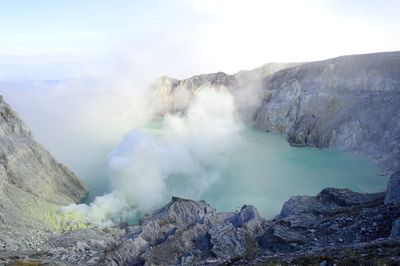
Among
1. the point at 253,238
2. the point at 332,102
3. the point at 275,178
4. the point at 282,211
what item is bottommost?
the point at 275,178

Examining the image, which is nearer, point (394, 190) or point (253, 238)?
point (253, 238)

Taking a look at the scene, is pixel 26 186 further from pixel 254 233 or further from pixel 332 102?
pixel 332 102

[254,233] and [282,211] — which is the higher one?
[254,233]

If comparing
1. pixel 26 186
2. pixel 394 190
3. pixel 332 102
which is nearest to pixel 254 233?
pixel 394 190

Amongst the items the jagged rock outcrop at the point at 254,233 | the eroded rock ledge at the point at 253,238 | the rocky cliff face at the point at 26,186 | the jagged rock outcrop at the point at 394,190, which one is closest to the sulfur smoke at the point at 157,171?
the rocky cliff face at the point at 26,186

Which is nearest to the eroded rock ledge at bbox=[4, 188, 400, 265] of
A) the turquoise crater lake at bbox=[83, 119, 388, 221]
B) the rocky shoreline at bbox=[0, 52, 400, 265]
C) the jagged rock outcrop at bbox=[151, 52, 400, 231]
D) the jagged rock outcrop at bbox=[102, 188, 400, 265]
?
the jagged rock outcrop at bbox=[102, 188, 400, 265]

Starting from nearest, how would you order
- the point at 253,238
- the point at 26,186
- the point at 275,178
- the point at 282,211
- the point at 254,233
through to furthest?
the point at 253,238, the point at 254,233, the point at 282,211, the point at 26,186, the point at 275,178

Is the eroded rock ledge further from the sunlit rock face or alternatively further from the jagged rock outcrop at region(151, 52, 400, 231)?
the sunlit rock face
